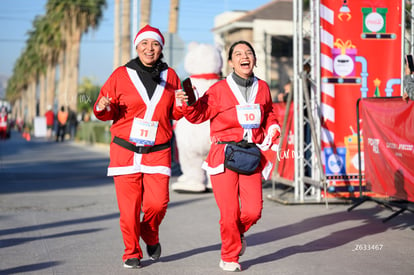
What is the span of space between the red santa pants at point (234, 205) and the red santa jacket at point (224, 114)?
128 millimetres

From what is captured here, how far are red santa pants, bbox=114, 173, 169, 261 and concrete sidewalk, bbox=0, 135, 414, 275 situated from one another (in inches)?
9.8

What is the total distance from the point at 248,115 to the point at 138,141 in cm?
93

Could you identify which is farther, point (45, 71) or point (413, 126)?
point (45, 71)

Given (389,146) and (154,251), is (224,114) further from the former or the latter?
(389,146)

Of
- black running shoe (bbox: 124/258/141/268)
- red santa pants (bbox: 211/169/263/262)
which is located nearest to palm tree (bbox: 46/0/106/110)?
black running shoe (bbox: 124/258/141/268)

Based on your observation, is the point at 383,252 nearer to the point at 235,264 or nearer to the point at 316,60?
the point at 235,264

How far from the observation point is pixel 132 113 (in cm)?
592

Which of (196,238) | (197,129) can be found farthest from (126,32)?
(196,238)

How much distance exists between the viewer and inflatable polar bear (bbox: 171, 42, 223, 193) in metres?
11.3

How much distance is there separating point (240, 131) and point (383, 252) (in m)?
1.90

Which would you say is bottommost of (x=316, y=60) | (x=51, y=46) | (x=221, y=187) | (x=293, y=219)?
(x=293, y=219)

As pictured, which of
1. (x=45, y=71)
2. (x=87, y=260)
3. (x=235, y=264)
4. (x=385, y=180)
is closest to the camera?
(x=235, y=264)

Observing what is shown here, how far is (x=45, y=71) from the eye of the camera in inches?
→ 2886

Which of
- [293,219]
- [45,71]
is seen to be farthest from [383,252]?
[45,71]
